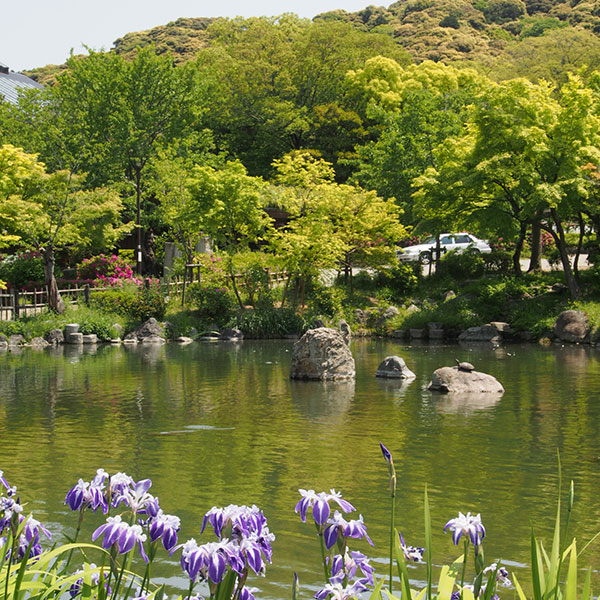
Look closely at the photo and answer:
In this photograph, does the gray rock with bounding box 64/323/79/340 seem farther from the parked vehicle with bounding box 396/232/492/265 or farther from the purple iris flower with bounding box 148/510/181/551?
the purple iris flower with bounding box 148/510/181/551

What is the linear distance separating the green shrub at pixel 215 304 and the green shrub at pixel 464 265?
928 cm

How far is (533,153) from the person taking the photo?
26500mm

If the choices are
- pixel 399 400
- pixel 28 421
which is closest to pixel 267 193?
pixel 399 400

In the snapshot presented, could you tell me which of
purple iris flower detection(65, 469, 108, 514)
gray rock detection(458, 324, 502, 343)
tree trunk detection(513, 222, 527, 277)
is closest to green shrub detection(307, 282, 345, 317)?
gray rock detection(458, 324, 502, 343)

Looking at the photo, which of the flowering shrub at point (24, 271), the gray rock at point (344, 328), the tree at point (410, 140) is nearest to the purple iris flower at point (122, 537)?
the gray rock at point (344, 328)

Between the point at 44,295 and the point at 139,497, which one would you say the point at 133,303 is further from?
the point at 139,497

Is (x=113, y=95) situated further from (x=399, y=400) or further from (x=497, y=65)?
(x=497, y=65)

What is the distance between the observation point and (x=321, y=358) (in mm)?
18578

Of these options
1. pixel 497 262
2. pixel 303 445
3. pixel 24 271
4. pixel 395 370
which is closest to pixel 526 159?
pixel 497 262

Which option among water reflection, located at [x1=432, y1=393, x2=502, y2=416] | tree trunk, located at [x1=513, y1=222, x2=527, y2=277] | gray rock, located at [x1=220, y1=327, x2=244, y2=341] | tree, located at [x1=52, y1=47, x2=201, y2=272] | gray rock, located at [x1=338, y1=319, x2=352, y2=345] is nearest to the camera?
water reflection, located at [x1=432, y1=393, x2=502, y2=416]

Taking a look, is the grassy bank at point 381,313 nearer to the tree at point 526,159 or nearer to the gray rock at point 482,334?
the gray rock at point 482,334

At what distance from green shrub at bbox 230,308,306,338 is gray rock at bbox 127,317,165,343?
2.57 meters

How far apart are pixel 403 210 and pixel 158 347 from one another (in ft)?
40.0

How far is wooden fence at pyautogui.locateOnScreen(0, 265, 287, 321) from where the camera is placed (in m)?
27.6
